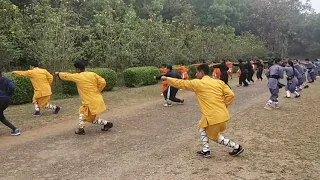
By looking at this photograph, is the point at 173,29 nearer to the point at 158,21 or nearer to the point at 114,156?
the point at 158,21

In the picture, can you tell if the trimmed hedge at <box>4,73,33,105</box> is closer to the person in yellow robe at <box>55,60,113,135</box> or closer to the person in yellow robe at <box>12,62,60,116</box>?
the person in yellow robe at <box>12,62,60,116</box>

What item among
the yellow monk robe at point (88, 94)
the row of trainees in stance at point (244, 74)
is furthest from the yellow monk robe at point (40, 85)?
the row of trainees in stance at point (244, 74)

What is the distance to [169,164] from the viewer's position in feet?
18.9

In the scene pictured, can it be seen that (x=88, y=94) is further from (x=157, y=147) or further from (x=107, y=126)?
(x=157, y=147)

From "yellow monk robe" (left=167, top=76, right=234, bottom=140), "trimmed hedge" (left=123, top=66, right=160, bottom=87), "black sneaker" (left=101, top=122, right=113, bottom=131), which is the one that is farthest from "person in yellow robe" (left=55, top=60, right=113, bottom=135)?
"trimmed hedge" (left=123, top=66, right=160, bottom=87)

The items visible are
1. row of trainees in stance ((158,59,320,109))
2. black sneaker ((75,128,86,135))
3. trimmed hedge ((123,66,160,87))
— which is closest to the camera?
black sneaker ((75,128,86,135))

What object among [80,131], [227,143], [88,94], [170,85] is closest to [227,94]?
[227,143]

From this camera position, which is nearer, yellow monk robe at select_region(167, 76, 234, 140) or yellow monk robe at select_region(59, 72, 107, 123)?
yellow monk robe at select_region(167, 76, 234, 140)

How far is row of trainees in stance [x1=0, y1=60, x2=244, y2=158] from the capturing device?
19.6ft

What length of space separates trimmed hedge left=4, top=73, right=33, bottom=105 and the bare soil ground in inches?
40.3

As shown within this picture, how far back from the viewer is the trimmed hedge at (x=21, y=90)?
39.8ft

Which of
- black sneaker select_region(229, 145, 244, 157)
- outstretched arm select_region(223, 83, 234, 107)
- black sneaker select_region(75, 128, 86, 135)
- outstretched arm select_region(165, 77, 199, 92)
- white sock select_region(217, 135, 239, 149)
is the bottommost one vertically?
black sneaker select_region(75, 128, 86, 135)

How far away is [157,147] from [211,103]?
1.59 meters

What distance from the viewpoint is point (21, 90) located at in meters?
12.3
